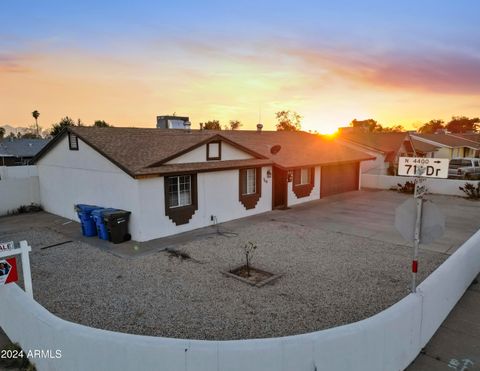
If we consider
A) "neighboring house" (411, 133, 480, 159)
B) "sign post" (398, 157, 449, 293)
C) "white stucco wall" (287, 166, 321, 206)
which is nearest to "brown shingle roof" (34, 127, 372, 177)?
"white stucco wall" (287, 166, 321, 206)

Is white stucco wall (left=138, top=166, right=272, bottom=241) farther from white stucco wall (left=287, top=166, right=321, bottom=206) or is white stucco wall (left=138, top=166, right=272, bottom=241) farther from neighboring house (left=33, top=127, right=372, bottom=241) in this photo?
white stucco wall (left=287, top=166, right=321, bottom=206)

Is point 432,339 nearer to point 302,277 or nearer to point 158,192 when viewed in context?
point 302,277

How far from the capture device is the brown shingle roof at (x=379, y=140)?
30406 millimetres

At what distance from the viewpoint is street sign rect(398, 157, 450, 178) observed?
517 cm

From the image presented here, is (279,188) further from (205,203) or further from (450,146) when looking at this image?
(450,146)

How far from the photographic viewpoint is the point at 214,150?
1459 cm

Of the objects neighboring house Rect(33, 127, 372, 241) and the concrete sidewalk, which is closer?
the concrete sidewalk

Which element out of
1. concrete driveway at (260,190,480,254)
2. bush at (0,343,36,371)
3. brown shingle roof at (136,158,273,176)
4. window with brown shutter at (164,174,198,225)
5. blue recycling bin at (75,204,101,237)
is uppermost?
brown shingle roof at (136,158,273,176)

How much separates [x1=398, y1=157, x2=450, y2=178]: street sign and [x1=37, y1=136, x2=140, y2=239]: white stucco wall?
353 inches

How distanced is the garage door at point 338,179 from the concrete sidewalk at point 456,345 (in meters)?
14.7

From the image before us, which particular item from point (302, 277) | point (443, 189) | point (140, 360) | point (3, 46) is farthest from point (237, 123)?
point (140, 360)

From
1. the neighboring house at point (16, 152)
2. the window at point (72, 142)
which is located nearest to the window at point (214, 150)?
the window at point (72, 142)

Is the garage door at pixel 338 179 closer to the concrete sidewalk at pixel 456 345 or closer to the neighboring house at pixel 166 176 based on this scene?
the neighboring house at pixel 166 176

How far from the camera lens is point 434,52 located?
55.0ft
